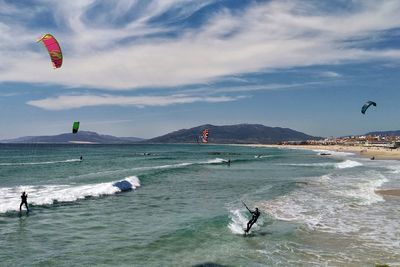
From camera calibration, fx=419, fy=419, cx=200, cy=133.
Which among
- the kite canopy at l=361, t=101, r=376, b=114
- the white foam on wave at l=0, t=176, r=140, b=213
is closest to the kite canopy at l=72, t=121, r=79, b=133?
the white foam on wave at l=0, t=176, r=140, b=213

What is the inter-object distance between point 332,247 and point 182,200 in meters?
14.9

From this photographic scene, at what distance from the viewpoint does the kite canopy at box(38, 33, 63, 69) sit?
2563 centimetres

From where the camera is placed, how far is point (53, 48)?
86.1 feet

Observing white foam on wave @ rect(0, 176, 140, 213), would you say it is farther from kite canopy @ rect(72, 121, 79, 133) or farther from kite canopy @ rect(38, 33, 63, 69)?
kite canopy @ rect(38, 33, 63, 69)

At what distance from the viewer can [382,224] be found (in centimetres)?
2236

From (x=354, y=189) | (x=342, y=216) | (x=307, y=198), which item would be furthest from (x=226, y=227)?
(x=354, y=189)

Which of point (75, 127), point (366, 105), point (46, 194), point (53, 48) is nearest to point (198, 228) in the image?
point (53, 48)

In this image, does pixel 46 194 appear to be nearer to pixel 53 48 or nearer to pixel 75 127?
pixel 75 127

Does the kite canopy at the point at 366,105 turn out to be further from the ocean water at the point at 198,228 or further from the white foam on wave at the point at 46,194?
the white foam on wave at the point at 46,194

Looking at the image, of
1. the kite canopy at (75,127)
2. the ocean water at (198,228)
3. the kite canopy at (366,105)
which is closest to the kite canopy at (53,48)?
the ocean water at (198,228)

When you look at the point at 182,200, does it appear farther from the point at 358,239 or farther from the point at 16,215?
the point at 358,239

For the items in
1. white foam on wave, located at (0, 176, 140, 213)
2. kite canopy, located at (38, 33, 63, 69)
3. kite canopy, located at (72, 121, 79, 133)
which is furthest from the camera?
kite canopy, located at (72, 121, 79, 133)

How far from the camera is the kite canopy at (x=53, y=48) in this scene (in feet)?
84.1

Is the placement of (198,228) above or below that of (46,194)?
below
